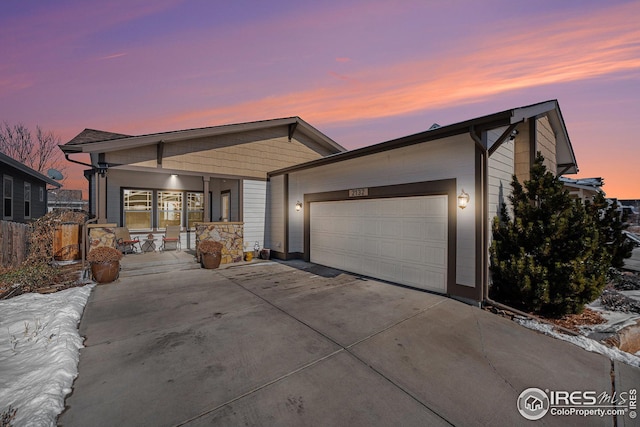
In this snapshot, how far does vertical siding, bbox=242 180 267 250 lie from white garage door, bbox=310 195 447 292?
292cm

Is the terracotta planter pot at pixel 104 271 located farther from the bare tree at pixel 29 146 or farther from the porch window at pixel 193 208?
the bare tree at pixel 29 146

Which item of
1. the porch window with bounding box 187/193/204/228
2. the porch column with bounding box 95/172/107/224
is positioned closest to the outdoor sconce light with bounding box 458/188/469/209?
the porch column with bounding box 95/172/107/224

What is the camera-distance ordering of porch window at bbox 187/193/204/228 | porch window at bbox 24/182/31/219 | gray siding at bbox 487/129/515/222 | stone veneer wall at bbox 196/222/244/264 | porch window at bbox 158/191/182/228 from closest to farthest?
gray siding at bbox 487/129/515/222
stone veneer wall at bbox 196/222/244/264
porch window at bbox 158/191/182/228
porch window at bbox 187/193/204/228
porch window at bbox 24/182/31/219

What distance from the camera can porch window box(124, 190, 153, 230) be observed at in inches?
444

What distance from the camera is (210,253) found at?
8.50 meters

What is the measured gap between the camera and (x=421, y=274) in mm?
6426

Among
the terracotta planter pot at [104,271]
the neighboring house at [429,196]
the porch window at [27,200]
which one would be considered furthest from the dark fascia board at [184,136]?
the porch window at [27,200]

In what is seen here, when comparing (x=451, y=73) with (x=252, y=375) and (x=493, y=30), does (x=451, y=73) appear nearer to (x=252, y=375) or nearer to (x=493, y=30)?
(x=493, y=30)

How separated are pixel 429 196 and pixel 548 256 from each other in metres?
2.59

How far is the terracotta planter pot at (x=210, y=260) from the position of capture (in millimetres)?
8492

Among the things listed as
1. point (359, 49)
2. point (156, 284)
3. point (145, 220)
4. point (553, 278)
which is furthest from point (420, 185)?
point (145, 220)

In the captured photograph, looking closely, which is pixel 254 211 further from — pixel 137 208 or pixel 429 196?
pixel 429 196

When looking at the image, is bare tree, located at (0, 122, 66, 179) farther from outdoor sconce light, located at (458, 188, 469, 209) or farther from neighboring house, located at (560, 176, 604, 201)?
neighboring house, located at (560, 176, 604, 201)

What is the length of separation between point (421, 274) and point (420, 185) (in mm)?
2216
